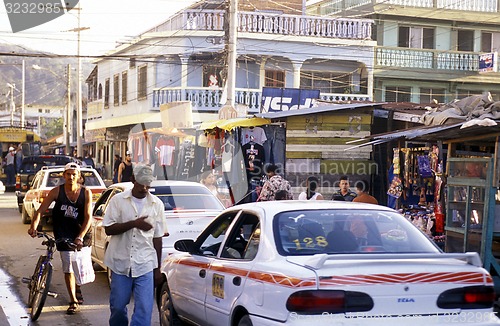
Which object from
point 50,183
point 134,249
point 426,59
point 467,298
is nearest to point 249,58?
point 426,59

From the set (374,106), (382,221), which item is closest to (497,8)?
(374,106)

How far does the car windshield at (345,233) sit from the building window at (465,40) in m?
30.6

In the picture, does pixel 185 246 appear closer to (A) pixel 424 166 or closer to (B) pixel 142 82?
(A) pixel 424 166

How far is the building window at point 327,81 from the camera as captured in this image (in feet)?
112

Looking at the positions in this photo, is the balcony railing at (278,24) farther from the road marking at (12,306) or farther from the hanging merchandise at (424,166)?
the road marking at (12,306)

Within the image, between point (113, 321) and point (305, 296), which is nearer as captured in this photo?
point (305, 296)

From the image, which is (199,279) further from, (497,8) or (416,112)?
(497,8)

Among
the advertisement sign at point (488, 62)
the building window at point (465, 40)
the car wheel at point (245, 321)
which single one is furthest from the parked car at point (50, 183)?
the building window at point (465, 40)

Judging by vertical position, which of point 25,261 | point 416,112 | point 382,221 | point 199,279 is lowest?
point 25,261

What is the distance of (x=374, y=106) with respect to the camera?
18.9 meters

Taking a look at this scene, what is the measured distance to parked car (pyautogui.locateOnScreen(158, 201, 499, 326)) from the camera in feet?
18.7

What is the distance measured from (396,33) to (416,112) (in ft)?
57.4

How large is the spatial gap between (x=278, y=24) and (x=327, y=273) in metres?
27.7

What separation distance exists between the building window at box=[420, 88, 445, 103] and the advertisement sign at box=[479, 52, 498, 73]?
1951 mm
